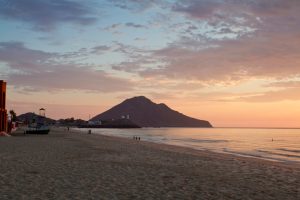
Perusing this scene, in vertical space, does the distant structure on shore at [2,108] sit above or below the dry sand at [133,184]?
above

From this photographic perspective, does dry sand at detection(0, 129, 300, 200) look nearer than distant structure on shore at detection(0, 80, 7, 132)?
Yes

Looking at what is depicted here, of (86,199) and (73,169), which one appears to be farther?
(73,169)

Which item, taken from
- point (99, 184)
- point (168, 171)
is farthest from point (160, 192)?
point (168, 171)

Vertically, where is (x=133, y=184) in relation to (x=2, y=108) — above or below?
below

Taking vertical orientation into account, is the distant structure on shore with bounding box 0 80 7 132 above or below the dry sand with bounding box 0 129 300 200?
above

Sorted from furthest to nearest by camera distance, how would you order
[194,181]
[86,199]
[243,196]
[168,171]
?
[168,171], [194,181], [243,196], [86,199]

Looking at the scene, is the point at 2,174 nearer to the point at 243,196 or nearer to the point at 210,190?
the point at 210,190

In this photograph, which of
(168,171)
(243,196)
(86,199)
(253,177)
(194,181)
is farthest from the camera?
(168,171)

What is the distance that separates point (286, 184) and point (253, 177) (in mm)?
1999

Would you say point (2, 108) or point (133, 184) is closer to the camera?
point (133, 184)

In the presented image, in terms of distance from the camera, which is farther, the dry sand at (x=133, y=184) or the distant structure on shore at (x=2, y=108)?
the distant structure on shore at (x=2, y=108)

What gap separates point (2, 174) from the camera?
15.0 metres

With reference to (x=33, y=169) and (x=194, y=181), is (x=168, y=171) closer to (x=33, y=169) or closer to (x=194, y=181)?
(x=194, y=181)

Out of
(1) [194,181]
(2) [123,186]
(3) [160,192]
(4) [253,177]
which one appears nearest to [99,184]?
(2) [123,186]
